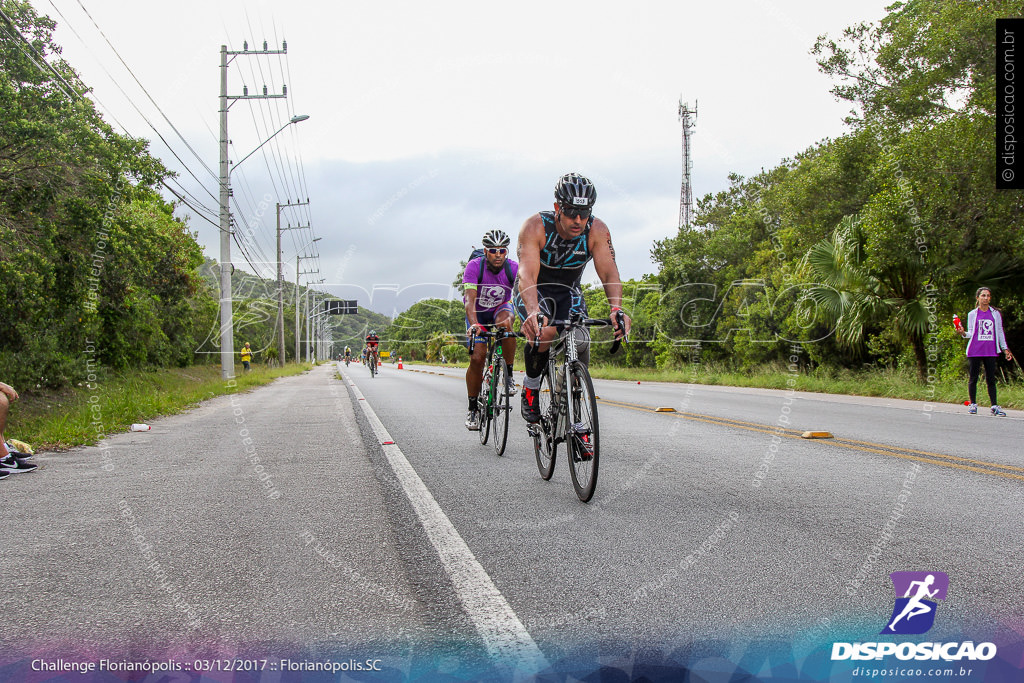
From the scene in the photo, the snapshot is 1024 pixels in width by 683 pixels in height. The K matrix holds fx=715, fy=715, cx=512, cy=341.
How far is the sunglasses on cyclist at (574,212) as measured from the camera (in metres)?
4.89

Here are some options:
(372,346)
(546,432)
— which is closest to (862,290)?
(546,432)

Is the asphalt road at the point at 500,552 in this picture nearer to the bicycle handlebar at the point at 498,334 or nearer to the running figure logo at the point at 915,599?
the running figure logo at the point at 915,599

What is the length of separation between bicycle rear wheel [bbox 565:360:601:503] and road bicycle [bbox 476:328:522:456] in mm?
1806

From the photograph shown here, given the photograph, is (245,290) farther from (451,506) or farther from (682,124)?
(451,506)

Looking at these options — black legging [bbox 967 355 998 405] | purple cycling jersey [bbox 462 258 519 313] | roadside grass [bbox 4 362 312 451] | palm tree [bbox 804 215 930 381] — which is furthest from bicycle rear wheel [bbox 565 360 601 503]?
palm tree [bbox 804 215 930 381]

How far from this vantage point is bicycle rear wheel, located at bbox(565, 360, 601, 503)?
4395mm

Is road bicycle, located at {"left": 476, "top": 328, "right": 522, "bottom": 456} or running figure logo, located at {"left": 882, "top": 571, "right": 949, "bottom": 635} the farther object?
road bicycle, located at {"left": 476, "top": 328, "right": 522, "bottom": 456}

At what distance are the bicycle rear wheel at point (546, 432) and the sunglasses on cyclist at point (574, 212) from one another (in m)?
1.11

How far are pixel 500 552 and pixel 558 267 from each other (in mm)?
2450

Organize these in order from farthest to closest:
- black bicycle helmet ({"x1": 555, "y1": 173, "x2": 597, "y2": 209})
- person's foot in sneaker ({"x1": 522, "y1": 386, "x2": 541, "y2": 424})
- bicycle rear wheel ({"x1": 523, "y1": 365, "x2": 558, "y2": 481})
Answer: person's foot in sneaker ({"x1": 522, "y1": 386, "x2": 541, "y2": 424}) < bicycle rear wheel ({"x1": 523, "y1": 365, "x2": 558, "y2": 481}) < black bicycle helmet ({"x1": 555, "y1": 173, "x2": 597, "y2": 209})

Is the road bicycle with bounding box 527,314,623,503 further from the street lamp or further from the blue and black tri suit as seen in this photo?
the street lamp

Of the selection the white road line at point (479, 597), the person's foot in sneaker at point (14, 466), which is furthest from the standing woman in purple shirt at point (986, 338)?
the person's foot in sneaker at point (14, 466)

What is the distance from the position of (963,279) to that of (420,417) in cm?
1166

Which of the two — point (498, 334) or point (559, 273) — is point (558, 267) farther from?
point (498, 334)
